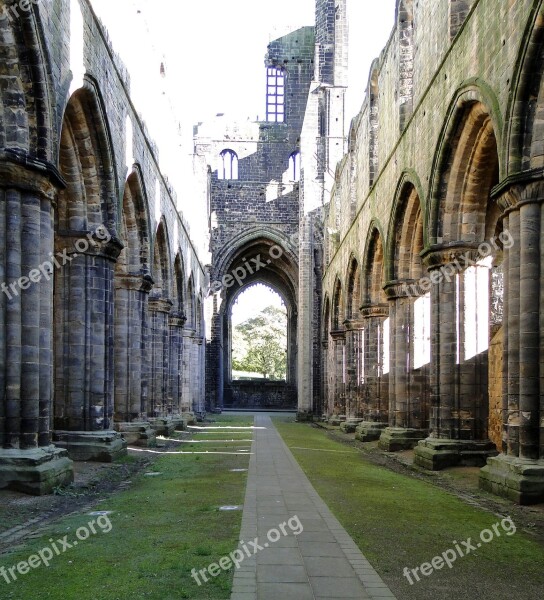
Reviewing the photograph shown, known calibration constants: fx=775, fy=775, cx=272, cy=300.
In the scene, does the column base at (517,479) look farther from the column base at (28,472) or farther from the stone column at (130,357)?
the stone column at (130,357)

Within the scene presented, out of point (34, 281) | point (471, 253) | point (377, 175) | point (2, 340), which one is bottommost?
point (2, 340)

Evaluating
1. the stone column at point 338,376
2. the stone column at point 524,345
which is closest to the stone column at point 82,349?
the stone column at point 524,345

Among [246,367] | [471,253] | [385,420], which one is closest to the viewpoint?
[471,253]

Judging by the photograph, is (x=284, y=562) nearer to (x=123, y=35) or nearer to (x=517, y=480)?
(x=517, y=480)

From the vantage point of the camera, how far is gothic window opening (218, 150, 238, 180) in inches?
1854

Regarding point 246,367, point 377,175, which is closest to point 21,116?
point 377,175

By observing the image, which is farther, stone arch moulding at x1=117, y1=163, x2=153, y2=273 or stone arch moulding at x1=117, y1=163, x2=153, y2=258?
stone arch moulding at x1=117, y1=163, x2=153, y2=273

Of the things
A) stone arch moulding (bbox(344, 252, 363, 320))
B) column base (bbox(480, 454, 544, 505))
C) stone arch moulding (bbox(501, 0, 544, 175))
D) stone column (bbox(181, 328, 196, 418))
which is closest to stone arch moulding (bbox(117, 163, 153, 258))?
stone arch moulding (bbox(344, 252, 363, 320))

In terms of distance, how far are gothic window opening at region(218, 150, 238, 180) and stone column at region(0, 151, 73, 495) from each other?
37.2 m

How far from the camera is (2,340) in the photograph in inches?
391

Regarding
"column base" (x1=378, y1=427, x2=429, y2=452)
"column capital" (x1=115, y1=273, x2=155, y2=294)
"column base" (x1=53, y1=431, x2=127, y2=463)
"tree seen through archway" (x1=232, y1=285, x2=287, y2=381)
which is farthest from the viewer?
"tree seen through archway" (x1=232, y1=285, x2=287, y2=381)

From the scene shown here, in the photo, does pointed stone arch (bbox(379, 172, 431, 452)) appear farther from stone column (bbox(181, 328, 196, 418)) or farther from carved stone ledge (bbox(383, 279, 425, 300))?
stone column (bbox(181, 328, 196, 418))

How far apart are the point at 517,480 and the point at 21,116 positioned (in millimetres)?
7820

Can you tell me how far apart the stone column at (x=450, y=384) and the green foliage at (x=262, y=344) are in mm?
56596
